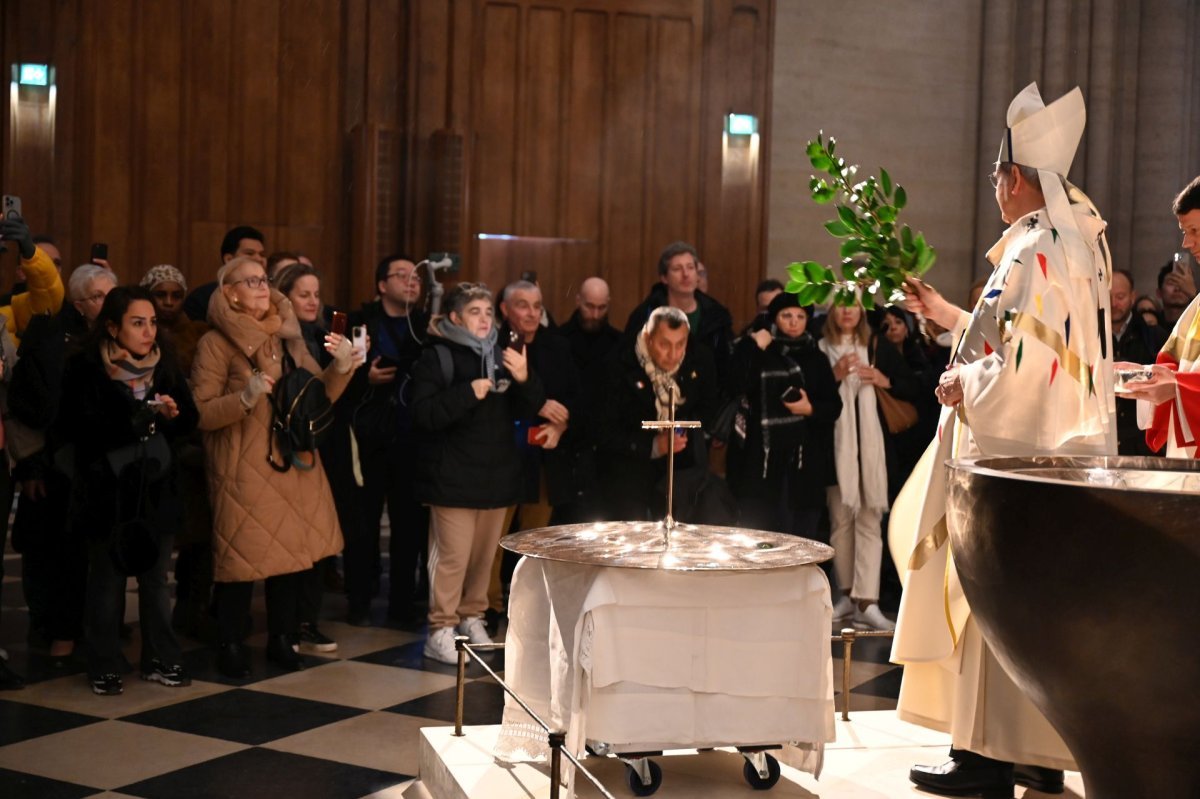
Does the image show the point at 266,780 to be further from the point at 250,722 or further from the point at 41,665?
the point at 41,665

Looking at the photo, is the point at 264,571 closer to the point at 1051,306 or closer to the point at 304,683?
the point at 304,683

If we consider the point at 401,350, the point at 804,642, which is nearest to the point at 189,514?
the point at 401,350

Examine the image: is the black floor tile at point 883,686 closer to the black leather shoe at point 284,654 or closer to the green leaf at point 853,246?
the black leather shoe at point 284,654

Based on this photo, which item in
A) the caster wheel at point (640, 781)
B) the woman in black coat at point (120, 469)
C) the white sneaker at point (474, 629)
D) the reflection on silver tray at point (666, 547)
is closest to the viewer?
the reflection on silver tray at point (666, 547)

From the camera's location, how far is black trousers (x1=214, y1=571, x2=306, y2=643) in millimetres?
5254

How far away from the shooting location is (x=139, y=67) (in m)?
9.22

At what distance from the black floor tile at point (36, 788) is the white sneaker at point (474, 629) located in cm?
197

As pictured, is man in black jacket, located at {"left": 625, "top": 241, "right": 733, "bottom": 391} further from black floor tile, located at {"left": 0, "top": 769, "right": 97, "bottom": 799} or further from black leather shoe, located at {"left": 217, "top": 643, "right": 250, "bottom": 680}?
black floor tile, located at {"left": 0, "top": 769, "right": 97, "bottom": 799}

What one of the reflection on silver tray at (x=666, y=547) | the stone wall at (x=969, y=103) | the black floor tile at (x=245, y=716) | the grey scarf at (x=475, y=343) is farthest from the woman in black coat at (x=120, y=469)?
the stone wall at (x=969, y=103)

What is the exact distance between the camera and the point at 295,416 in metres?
5.26

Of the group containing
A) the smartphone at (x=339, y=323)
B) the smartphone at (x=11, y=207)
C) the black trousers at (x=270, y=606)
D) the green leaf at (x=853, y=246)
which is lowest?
the black trousers at (x=270, y=606)

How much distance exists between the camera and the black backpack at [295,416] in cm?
526

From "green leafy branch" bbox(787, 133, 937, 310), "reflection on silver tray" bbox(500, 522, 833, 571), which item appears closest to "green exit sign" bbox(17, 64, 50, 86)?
"reflection on silver tray" bbox(500, 522, 833, 571)

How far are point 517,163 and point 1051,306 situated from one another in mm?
6936
